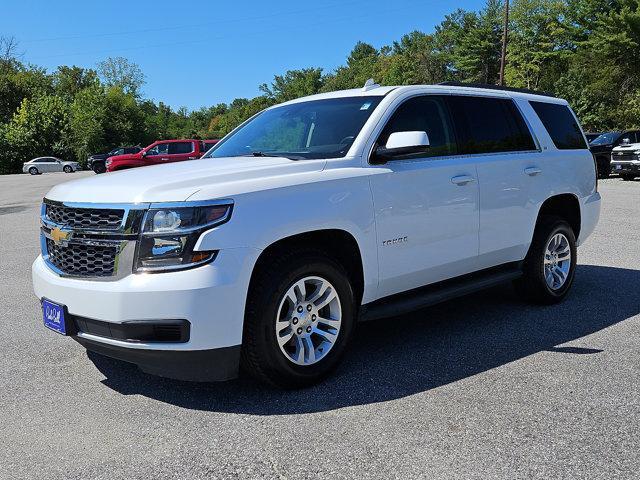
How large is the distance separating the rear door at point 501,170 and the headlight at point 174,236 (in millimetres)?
2344

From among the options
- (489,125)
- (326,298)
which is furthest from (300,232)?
(489,125)

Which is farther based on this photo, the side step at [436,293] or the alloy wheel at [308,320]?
the side step at [436,293]

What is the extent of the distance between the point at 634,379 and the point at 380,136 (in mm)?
2262

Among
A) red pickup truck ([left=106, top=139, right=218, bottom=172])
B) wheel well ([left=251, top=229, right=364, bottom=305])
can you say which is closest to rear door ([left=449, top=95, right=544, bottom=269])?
wheel well ([left=251, top=229, right=364, bottom=305])

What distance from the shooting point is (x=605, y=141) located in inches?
894

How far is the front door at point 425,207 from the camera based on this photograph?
4.01m

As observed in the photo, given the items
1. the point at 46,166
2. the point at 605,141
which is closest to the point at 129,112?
the point at 46,166

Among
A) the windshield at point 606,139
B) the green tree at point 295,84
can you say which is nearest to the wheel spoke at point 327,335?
the windshield at point 606,139

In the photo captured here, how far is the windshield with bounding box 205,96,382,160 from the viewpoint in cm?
423

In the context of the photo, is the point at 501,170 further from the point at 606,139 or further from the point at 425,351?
the point at 606,139

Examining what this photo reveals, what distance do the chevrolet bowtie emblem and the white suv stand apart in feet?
0.04

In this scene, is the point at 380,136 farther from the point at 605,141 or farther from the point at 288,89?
the point at 288,89

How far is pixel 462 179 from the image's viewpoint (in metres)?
4.49

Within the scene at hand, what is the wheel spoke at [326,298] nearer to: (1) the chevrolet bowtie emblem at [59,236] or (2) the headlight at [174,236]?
(2) the headlight at [174,236]
